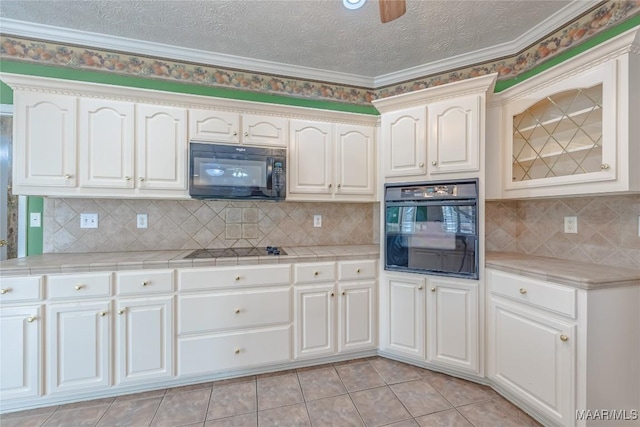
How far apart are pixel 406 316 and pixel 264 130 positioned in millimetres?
1923

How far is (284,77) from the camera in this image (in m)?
2.72

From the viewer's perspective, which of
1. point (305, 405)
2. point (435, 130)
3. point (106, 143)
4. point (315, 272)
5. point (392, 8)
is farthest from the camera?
point (315, 272)

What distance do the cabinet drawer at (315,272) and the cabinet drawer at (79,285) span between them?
4.18 feet

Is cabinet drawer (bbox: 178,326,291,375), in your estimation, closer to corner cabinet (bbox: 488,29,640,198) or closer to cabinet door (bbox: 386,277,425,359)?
cabinet door (bbox: 386,277,425,359)

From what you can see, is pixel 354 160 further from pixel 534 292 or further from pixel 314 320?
pixel 534 292

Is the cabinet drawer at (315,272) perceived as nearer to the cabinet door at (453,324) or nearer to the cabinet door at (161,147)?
the cabinet door at (453,324)

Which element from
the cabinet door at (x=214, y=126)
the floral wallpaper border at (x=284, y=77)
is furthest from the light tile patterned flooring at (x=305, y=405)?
the floral wallpaper border at (x=284, y=77)

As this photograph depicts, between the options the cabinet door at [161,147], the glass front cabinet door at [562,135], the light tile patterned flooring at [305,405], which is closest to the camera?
the glass front cabinet door at [562,135]

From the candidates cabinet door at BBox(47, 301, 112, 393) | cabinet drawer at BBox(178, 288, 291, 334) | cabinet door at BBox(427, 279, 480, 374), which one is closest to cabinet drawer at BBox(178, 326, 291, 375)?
cabinet drawer at BBox(178, 288, 291, 334)

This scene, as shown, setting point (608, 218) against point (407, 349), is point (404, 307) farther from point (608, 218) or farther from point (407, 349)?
point (608, 218)

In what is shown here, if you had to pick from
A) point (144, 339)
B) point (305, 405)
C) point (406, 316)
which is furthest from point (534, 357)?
point (144, 339)

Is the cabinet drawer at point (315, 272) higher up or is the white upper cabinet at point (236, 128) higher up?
the white upper cabinet at point (236, 128)

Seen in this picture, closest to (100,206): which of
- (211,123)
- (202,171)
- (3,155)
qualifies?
(3,155)

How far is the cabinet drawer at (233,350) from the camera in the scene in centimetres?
198
